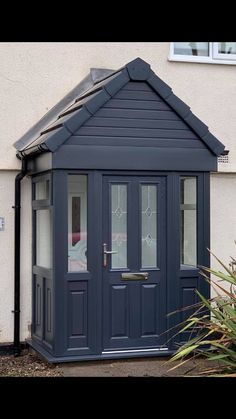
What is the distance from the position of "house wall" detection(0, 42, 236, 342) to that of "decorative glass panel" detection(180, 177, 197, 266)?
4.69 feet

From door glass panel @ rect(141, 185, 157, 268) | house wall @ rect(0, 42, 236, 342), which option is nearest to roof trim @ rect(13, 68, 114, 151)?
house wall @ rect(0, 42, 236, 342)

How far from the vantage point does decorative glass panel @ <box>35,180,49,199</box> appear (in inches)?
306

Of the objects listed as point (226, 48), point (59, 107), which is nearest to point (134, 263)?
point (59, 107)

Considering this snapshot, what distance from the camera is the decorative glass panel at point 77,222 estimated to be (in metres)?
7.38

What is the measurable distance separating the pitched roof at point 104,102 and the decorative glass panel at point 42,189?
0.41 metres

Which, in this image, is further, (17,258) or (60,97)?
(60,97)

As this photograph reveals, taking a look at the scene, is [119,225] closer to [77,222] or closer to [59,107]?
[77,222]

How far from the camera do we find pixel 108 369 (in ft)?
23.4

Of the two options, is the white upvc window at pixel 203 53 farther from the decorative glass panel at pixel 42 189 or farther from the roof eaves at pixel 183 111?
the decorative glass panel at pixel 42 189

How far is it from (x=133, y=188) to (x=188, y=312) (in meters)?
1.60

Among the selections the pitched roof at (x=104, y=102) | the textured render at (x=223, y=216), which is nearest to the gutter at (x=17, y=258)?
the pitched roof at (x=104, y=102)

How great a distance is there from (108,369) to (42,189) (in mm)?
2343
